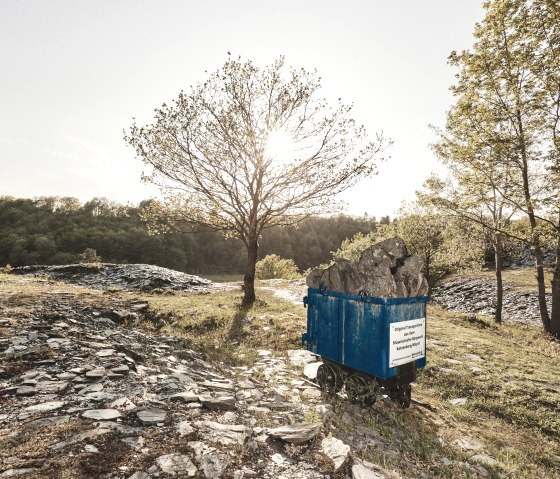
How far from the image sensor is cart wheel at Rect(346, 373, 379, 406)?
507 centimetres

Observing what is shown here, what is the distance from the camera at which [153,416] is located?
150 inches

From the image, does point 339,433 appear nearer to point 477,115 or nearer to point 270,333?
point 270,333

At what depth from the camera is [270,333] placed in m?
9.60

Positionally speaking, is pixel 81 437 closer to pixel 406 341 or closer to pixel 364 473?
pixel 364 473

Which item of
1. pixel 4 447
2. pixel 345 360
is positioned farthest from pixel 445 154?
pixel 4 447

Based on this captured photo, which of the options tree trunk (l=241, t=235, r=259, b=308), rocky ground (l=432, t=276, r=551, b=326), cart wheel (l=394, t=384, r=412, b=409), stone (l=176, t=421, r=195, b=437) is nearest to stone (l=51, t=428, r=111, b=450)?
stone (l=176, t=421, r=195, b=437)

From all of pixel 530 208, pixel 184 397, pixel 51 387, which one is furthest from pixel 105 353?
pixel 530 208

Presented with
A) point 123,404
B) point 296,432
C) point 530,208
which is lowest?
point 296,432

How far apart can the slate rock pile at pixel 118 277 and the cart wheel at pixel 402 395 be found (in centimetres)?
1880

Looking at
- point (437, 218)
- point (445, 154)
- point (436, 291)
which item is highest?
point (445, 154)

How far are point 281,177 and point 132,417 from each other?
11.0m

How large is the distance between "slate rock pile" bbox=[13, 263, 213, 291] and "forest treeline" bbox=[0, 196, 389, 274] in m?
27.8

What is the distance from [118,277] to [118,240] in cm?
5487

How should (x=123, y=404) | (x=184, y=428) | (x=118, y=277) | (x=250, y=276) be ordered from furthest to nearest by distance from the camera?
(x=118, y=277) → (x=250, y=276) → (x=123, y=404) → (x=184, y=428)
